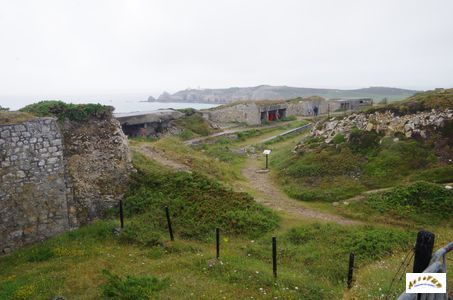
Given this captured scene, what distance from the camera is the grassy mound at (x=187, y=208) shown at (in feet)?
40.2

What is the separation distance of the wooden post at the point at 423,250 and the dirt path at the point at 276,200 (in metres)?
8.85

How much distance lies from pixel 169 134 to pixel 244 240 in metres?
19.0

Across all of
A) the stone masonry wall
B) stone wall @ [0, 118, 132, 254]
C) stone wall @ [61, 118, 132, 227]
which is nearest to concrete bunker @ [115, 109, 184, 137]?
stone wall @ [61, 118, 132, 227]

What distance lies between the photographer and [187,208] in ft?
43.5

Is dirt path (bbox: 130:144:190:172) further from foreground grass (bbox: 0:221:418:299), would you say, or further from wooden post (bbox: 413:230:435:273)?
wooden post (bbox: 413:230:435:273)

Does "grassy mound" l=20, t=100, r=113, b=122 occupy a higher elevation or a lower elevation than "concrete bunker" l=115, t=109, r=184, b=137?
higher

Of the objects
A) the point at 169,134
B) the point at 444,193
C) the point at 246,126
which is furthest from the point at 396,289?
the point at 246,126

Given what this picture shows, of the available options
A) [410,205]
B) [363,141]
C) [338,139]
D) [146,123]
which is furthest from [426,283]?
[146,123]

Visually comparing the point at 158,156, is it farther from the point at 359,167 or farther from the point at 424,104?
the point at 424,104

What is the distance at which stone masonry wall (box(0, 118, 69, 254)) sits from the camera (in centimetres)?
1142

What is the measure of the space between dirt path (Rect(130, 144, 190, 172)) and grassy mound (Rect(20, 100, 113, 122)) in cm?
389

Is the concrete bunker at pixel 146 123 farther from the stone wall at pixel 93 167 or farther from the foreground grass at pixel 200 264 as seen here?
the foreground grass at pixel 200 264

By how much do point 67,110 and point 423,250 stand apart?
13.1m

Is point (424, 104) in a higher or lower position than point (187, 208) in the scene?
higher
